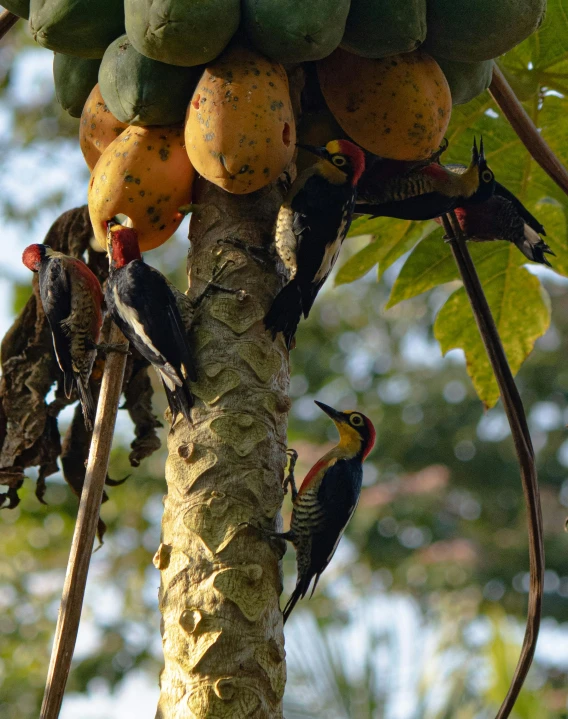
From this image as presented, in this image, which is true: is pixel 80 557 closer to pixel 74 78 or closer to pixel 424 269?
pixel 74 78

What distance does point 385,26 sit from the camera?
68.7 inches

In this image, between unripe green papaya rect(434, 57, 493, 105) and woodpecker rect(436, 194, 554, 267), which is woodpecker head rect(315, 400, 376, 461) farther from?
unripe green papaya rect(434, 57, 493, 105)

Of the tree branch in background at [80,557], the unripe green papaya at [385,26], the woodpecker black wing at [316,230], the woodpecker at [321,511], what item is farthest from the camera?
the woodpecker at [321,511]

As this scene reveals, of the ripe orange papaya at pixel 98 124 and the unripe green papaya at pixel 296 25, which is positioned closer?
the unripe green papaya at pixel 296 25

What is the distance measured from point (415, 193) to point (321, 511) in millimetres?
803

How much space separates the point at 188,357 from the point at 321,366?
928 centimetres

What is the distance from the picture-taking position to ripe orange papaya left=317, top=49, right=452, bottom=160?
189 cm

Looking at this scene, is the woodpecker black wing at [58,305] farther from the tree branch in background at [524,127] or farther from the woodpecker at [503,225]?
the tree branch in background at [524,127]

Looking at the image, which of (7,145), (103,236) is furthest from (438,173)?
(7,145)

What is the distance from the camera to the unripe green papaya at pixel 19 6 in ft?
6.48

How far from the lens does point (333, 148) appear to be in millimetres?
2035

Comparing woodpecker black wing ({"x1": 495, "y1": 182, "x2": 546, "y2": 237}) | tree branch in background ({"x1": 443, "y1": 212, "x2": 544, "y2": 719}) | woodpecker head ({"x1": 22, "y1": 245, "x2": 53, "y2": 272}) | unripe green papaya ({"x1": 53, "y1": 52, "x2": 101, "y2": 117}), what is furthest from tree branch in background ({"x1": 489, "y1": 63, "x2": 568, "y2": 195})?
woodpecker head ({"x1": 22, "y1": 245, "x2": 53, "y2": 272})

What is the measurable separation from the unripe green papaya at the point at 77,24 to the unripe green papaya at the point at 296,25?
0.29 meters

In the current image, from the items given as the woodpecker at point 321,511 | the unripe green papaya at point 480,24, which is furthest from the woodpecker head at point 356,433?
the unripe green papaya at point 480,24
